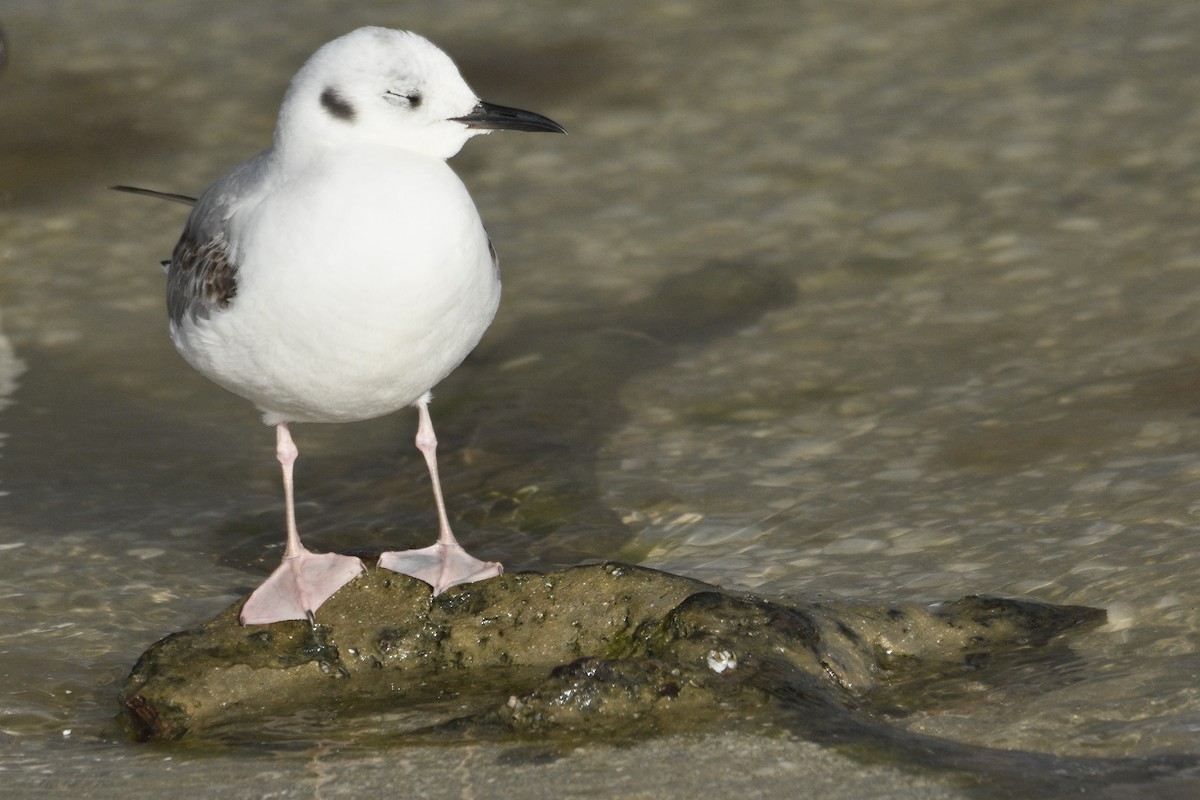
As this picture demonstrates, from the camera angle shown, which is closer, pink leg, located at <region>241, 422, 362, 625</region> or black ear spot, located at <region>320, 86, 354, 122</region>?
black ear spot, located at <region>320, 86, 354, 122</region>

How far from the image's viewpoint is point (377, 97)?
16.3 feet

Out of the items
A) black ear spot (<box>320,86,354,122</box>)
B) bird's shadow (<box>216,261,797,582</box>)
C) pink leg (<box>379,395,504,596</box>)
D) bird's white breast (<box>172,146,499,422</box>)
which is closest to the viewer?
bird's white breast (<box>172,146,499,422</box>)

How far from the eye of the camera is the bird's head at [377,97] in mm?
4973

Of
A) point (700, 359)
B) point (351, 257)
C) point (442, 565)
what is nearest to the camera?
point (351, 257)

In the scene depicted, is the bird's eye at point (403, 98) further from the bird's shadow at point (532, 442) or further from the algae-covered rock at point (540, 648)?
the bird's shadow at point (532, 442)

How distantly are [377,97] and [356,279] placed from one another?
1.82 ft

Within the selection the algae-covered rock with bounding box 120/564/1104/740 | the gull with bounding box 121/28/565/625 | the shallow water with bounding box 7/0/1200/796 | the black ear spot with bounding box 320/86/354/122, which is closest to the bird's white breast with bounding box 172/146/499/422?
the gull with bounding box 121/28/565/625

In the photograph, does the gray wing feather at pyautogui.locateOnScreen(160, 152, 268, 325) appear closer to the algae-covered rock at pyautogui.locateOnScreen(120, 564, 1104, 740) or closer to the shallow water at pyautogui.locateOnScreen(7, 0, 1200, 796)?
the algae-covered rock at pyautogui.locateOnScreen(120, 564, 1104, 740)

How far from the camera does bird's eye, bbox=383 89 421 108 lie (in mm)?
4992

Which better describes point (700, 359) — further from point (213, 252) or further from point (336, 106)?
point (336, 106)

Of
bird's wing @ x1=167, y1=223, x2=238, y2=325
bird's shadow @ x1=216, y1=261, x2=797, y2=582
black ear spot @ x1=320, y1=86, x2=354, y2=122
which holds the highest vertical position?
black ear spot @ x1=320, y1=86, x2=354, y2=122

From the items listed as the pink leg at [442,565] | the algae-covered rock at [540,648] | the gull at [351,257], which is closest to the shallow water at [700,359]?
the algae-covered rock at [540,648]

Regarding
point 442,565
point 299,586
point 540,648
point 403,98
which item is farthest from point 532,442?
point 403,98

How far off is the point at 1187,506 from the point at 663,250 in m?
3.70
